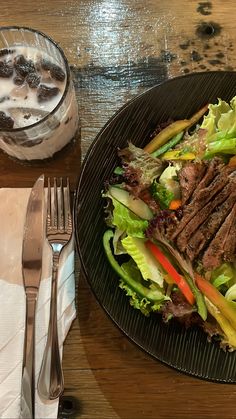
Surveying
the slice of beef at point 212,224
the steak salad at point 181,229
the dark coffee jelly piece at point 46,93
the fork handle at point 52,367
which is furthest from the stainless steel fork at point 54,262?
the slice of beef at point 212,224

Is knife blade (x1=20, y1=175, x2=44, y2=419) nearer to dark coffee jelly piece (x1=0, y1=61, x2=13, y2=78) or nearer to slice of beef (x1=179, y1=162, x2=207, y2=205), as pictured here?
dark coffee jelly piece (x1=0, y1=61, x2=13, y2=78)

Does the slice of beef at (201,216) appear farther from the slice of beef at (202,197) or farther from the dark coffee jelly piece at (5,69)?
the dark coffee jelly piece at (5,69)

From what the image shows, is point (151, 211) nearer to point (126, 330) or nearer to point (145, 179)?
point (145, 179)

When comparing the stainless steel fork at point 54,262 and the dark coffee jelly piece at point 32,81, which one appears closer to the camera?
the stainless steel fork at point 54,262

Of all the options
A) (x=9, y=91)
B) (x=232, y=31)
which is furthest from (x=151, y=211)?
(x=232, y=31)

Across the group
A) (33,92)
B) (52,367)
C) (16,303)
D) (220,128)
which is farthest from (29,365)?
(220,128)

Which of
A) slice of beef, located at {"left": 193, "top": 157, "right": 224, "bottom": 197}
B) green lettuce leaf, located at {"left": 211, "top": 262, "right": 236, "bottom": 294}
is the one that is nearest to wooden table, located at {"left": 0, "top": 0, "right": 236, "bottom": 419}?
green lettuce leaf, located at {"left": 211, "top": 262, "right": 236, "bottom": 294}
